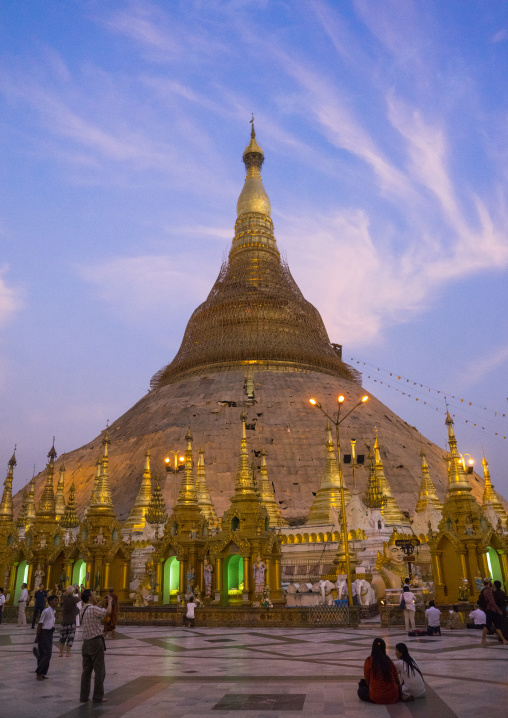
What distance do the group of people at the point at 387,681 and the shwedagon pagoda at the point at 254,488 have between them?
44.4 feet

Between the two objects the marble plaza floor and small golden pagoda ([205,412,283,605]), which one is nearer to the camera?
the marble plaza floor

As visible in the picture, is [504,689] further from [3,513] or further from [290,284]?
[290,284]

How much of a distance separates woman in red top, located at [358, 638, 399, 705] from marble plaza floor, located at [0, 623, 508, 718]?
0.16m

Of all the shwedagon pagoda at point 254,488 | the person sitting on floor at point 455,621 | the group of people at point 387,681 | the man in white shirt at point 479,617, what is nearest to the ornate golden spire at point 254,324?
the shwedagon pagoda at point 254,488

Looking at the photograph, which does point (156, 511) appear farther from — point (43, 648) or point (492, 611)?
point (43, 648)

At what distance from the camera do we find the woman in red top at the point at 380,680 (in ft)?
25.2

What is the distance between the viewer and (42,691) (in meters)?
8.95

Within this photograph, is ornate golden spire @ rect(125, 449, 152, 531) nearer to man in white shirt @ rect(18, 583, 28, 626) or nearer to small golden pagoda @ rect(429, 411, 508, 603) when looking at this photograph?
man in white shirt @ rect(18, 583, 28, 626)

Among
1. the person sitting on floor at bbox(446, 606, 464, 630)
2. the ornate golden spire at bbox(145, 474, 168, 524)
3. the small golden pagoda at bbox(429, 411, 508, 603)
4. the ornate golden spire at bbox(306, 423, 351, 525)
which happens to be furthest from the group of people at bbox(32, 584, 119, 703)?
the ornate golden spire at bbox(145, 474, 168, 524)

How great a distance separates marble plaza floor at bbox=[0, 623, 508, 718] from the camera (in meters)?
7.40

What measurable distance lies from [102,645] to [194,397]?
1771 inches

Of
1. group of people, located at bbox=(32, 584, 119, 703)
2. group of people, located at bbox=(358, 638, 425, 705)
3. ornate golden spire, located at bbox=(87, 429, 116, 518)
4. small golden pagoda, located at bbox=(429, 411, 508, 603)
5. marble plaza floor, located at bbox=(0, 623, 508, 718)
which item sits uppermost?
ornate golden spire, located at bbox=(87, 429, 116, 518)

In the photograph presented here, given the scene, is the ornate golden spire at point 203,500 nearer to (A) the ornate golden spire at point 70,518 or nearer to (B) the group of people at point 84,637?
(A) the ornate golden spire at point 70,518

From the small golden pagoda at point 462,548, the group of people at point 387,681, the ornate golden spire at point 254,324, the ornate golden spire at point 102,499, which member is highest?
the ornate golden spire at point 254,324
